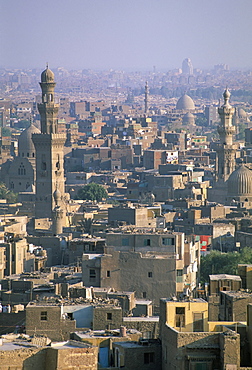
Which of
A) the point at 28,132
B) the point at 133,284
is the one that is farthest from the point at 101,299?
the point at 28,132

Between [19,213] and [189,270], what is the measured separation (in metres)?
22.9

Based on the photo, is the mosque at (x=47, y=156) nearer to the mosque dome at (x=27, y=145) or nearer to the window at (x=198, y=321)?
the mosque dome at (x=27, y=145)

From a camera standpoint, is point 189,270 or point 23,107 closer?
A: point 189,270

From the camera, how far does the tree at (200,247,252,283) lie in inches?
1165

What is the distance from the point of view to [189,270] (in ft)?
89.7

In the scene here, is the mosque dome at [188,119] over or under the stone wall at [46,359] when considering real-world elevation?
over

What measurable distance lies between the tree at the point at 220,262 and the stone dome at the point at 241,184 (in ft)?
52.3

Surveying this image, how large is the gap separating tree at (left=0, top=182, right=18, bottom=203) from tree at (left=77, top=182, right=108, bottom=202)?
273cm

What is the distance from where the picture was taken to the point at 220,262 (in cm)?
3089

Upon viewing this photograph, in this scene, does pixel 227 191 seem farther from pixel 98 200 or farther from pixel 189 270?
pixel 189 270

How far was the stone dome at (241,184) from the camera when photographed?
48188 mm

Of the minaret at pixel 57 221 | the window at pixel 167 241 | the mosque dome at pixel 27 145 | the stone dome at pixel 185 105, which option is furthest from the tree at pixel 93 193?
the stone dome at pixel 185 105

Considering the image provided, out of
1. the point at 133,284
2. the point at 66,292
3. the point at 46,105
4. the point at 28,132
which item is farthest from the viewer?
the point at 28,132

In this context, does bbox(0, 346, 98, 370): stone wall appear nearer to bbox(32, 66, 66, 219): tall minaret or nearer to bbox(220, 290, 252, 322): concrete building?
bbox(220, 290, 252, 322): concrete building
